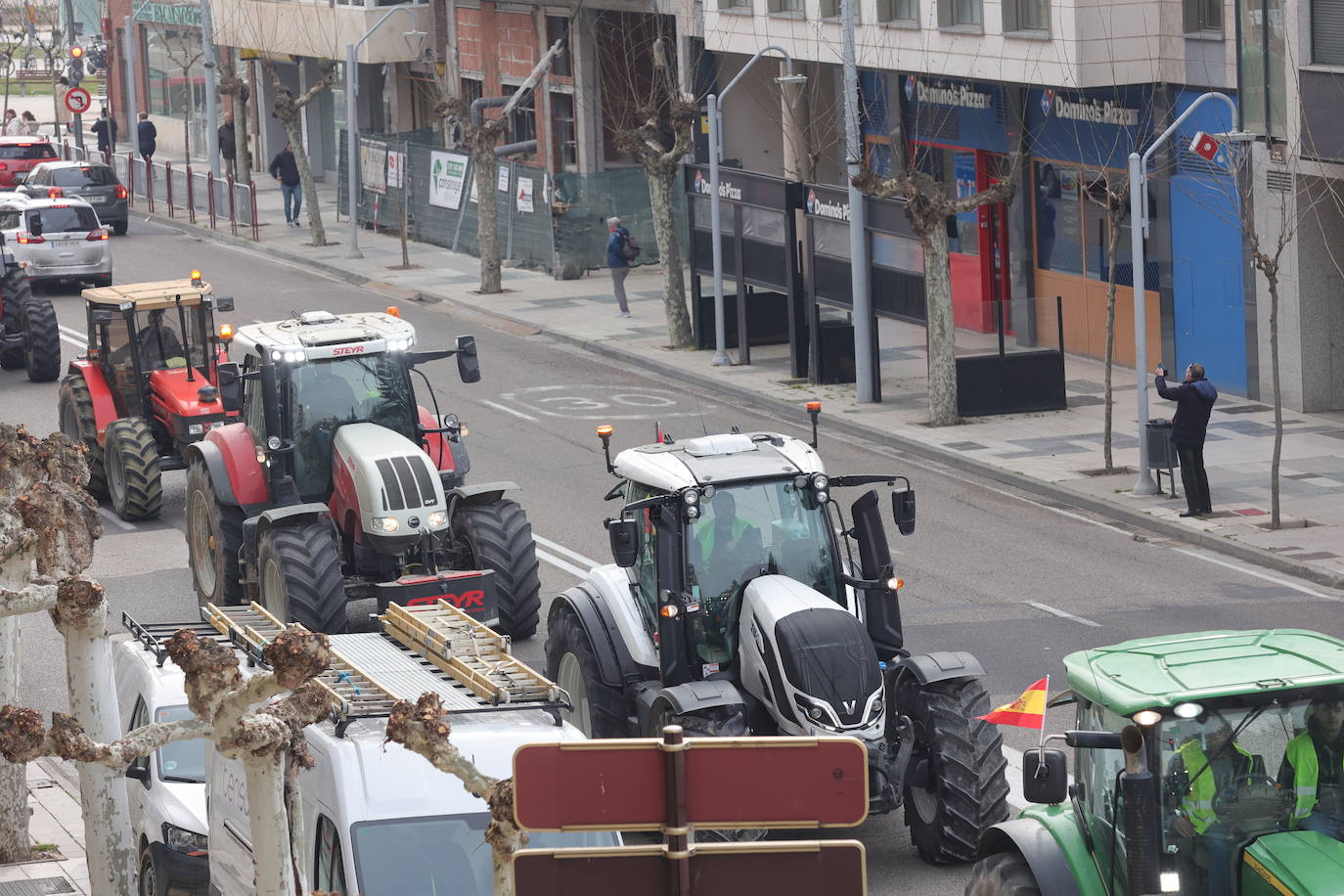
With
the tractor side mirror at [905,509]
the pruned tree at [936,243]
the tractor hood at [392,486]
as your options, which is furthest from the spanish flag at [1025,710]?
the pruned tree at [936,243]

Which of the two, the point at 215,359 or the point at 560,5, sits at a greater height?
the point at 560,5

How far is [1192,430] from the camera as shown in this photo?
69.1 ft

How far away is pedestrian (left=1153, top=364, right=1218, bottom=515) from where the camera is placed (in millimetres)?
20969

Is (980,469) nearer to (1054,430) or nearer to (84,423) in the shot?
(1054,430)

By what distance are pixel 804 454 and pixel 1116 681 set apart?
4.45 m

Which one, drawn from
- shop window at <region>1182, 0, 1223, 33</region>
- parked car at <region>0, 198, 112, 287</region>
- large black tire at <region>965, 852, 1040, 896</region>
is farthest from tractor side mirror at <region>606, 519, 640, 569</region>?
parked car at <region>0, 198, 112, 287</region>

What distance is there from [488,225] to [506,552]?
20682 millimetres

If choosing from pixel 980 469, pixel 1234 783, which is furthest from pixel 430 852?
pixel 980 469

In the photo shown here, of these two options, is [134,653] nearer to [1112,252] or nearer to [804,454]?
[804,454]

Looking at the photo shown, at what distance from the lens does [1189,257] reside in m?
27.8

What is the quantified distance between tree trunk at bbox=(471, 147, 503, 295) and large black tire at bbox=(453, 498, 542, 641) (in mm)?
20099

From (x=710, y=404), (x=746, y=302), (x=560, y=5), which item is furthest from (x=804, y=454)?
(x=560, y=5)

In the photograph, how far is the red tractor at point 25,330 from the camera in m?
29.2

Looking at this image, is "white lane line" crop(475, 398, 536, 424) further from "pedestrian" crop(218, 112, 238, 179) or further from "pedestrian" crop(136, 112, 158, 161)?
"pedestrian" crop(136, 112, 158, 161)
